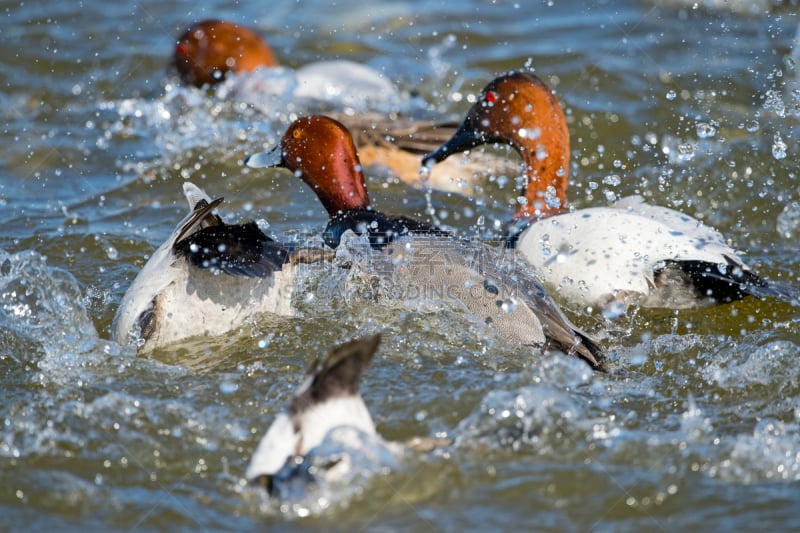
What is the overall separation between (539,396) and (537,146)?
2263 mm

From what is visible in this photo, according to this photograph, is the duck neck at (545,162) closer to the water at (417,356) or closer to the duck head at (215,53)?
the water at (417,356)

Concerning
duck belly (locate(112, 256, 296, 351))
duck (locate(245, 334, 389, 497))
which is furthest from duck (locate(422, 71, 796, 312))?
duck (locate(245, 334, 389, 497))

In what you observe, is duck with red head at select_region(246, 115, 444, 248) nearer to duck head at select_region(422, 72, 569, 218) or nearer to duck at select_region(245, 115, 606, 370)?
duck at select_region(245, 115, 606, 370)

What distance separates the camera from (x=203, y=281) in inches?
153

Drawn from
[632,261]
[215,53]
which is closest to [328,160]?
[632,261]

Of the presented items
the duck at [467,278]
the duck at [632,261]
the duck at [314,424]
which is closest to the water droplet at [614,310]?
the duck at [632,261]

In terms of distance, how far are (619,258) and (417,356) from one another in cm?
116

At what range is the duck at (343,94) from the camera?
6.08 metres

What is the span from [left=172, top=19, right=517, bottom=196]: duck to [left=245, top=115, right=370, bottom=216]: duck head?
934 millimetres

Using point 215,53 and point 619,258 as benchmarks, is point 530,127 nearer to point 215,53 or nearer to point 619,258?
point 619,258

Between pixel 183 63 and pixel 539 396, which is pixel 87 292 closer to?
pixel 539 396

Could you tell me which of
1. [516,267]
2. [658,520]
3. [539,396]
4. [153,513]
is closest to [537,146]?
[516,267]

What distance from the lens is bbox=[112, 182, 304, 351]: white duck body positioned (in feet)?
12.6

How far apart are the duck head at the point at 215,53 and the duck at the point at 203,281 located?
3611 mm
